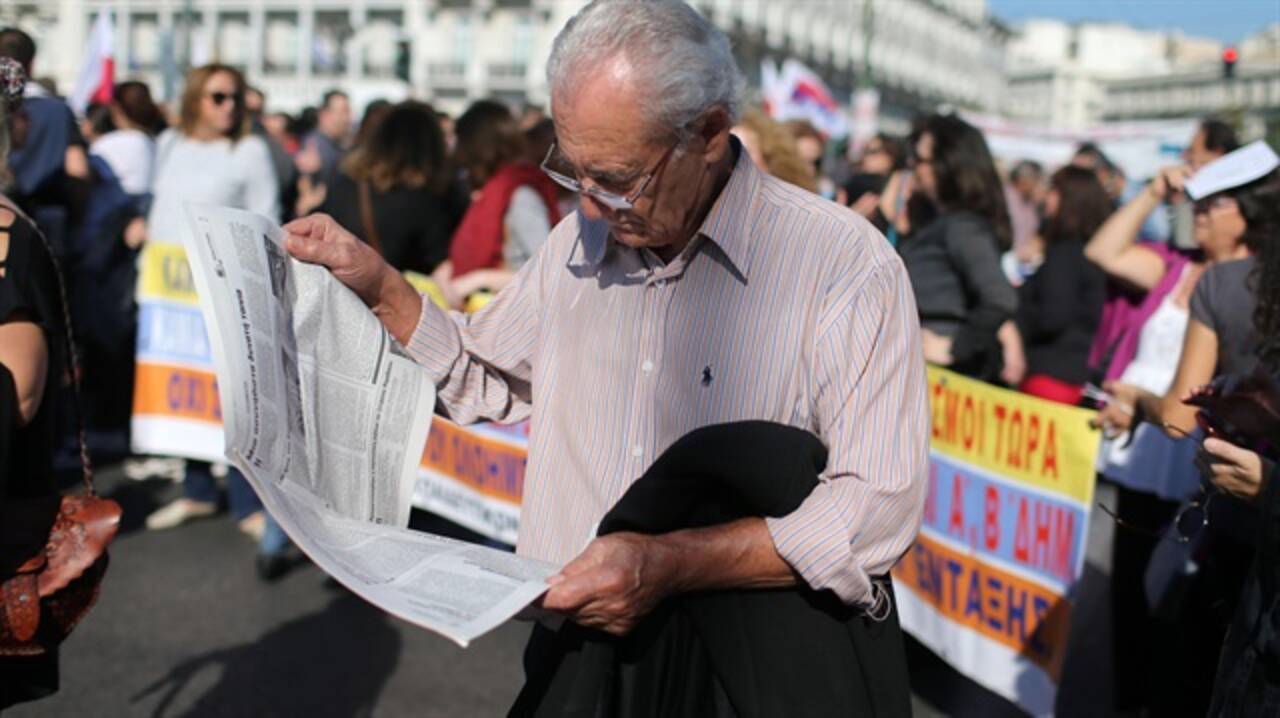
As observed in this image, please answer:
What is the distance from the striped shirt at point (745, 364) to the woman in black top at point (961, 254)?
2991mm

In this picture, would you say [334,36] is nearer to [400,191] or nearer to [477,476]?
[400,191]

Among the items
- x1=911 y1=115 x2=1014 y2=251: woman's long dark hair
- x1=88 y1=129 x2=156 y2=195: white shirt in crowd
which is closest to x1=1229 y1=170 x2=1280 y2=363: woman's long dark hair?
x1=911 y1=115 x2=1014 y2=251: woman's long dark hair

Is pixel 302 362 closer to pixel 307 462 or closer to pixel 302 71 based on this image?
pixel 307 462

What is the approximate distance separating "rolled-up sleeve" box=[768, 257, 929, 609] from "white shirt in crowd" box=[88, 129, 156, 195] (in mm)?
7049

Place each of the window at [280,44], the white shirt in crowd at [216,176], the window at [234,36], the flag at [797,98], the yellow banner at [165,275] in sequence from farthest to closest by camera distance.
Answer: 1. the window at [234,36]
2. the window at [280,44]
3. the flag at [797,98]
4. the yellow banner at [165,275]
5. the white shirt in crowd at [216,176]

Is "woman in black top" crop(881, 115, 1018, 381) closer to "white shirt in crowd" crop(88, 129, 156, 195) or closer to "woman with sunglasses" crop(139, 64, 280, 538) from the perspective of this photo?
"woman with sunglasses" crop(139, 64, 280, 538)

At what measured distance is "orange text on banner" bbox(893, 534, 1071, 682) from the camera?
4160 millimetres

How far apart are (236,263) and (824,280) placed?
0.87 m

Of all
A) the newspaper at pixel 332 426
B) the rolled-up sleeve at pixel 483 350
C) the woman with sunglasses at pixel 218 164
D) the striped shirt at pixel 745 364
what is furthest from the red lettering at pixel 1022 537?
the woman with sunglasses at pixel 218 164

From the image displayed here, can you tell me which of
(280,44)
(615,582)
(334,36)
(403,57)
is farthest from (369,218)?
(280,44)

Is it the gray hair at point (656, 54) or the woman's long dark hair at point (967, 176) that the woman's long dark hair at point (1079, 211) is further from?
the gray hair at point (656, 54)

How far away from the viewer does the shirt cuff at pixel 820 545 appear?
1870 millimetres

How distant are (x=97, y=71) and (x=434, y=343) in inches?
440

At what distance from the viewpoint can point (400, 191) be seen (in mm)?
5734
